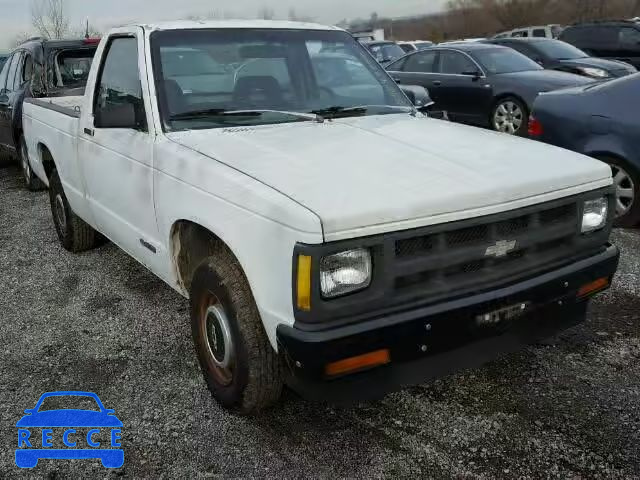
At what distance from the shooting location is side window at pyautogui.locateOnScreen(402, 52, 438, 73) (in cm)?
1077

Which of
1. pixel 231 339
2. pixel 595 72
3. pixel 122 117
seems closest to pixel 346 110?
pixel 122 117

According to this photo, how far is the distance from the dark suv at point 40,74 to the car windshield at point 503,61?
5.96 meters

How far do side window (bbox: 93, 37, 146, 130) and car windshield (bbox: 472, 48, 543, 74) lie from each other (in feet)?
23.6

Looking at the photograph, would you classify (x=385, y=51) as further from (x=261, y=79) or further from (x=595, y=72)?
(x=261, y=79)

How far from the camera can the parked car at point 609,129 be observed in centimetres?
529

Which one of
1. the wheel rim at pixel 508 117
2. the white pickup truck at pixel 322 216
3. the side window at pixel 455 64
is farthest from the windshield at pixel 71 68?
the wheel rim at pixel 508 117

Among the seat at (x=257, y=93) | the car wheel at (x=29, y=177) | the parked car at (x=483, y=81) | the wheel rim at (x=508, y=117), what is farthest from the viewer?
the wheel rim at (x=508, y=117)

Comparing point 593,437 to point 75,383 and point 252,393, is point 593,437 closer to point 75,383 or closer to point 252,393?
point 252,393

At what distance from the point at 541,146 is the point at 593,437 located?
4.72 ft

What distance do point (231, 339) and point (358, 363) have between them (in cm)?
69

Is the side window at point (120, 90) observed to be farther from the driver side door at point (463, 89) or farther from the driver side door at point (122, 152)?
the driver side door at point (463, 89)

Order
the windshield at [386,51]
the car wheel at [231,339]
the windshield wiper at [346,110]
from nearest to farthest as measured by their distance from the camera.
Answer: the car wheel at [231,339] < the windshield wiper at [346,110] < the windshield at [386,51]

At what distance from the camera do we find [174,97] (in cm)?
338

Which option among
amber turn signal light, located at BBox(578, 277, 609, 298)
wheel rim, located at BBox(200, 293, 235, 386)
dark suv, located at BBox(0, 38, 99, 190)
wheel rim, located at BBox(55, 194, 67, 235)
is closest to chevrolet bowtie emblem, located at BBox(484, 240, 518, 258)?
amber turn signal light, located at BBox(578, 277, 609, 298)
